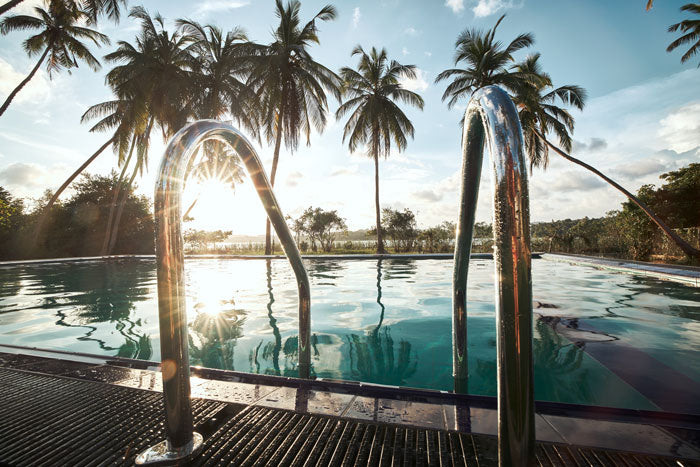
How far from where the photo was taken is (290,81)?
1622cm

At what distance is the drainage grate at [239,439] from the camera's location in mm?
1096

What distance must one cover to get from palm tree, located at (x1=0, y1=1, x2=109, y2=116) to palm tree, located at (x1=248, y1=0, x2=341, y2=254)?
9881 mm

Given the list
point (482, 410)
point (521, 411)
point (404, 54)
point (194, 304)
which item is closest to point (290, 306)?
point (194, 304)

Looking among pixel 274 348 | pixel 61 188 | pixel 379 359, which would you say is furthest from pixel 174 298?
pixel 61 188

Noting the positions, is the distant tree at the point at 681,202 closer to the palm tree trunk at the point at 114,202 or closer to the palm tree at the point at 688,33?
the palm tree at the point at 688,33

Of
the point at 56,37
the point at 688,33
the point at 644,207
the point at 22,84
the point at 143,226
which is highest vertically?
the point at 56,37

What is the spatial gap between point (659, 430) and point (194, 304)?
616 cm

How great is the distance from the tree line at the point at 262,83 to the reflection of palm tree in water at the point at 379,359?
522 inches

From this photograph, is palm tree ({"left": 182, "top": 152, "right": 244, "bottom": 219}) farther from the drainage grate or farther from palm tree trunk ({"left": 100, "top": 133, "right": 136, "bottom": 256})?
the drainage grate

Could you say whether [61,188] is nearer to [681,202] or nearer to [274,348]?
[274,348]

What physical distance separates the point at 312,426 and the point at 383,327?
3.15m

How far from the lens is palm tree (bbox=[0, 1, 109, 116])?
16.0 meters

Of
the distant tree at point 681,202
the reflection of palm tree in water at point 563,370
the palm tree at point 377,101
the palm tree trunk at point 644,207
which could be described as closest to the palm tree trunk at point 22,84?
the palm tree at point 377,101

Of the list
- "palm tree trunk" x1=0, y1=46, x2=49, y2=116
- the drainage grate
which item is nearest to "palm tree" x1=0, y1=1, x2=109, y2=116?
"palm tree trunk" x1=0, y1=46, x2=49, y2=116
